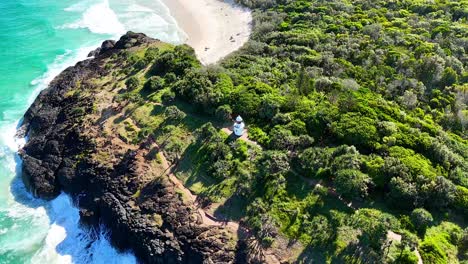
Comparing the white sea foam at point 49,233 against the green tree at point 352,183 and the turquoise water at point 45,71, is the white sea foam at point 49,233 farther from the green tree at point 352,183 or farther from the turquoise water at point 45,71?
the green tree at point 352,183

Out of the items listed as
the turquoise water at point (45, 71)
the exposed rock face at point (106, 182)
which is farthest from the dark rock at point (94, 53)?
the exposed rock face at point (106, 182)

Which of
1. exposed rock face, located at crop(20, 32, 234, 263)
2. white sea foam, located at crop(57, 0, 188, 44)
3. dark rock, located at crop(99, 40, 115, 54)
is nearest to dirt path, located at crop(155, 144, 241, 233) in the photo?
exposed rock face, located at crop(20, 32, 234, 263)

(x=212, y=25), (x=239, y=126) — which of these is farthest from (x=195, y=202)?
(x=212, y=25)

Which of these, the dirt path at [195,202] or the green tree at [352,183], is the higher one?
the green tree at [352,183]

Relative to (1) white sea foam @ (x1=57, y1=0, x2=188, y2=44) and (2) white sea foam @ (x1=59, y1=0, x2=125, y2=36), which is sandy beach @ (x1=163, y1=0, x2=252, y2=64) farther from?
(2) white sea foam @ (x1=59, y1=0, x2=125, y2=36)

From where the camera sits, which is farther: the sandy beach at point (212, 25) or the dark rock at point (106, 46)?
the sandy beach at point (212, 25)

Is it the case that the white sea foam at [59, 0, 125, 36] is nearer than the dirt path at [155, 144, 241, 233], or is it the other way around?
the dirt path at [155, 144, 241, 233]

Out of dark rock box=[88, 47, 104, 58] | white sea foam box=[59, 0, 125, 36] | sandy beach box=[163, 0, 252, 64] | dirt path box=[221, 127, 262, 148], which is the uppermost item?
dirt path box=[221, 127, 262, 148]
